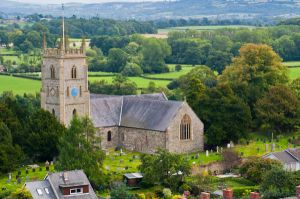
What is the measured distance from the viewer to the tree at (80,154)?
7512 cm

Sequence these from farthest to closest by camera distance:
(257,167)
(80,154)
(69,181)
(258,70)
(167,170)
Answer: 1. (258,70)
2. (257,167)
3. (167,170)
4. (80,154)
5. (69,181)

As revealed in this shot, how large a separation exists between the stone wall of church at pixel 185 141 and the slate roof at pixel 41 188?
24241 millimetres

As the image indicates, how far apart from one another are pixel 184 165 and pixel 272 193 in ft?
40.8

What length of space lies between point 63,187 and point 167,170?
12.6 m

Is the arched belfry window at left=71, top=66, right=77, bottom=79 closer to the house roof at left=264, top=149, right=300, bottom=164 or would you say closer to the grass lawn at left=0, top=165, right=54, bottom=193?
the grass lawn at left=0, top=165, right=54, bottom=193

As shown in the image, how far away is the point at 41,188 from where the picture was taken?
67.1 m

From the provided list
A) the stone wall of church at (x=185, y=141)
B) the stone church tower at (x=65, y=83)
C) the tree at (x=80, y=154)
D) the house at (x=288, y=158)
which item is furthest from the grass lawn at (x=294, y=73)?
the tree at (x=80, y=154)

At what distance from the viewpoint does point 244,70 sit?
364ft

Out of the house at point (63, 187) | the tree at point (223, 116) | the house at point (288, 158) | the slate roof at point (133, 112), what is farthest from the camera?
the tree at point (223, 116)

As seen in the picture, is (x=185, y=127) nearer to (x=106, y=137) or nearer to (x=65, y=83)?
(x=106, y=137)

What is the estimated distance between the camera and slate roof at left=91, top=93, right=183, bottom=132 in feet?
300

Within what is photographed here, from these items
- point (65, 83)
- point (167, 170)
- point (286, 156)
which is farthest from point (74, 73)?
point (286, 156)

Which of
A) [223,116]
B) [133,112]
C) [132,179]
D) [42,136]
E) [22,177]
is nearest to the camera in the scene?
[132,179]

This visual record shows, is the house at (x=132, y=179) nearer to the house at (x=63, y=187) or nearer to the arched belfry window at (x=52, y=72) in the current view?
the house at (x=63, y=187)
